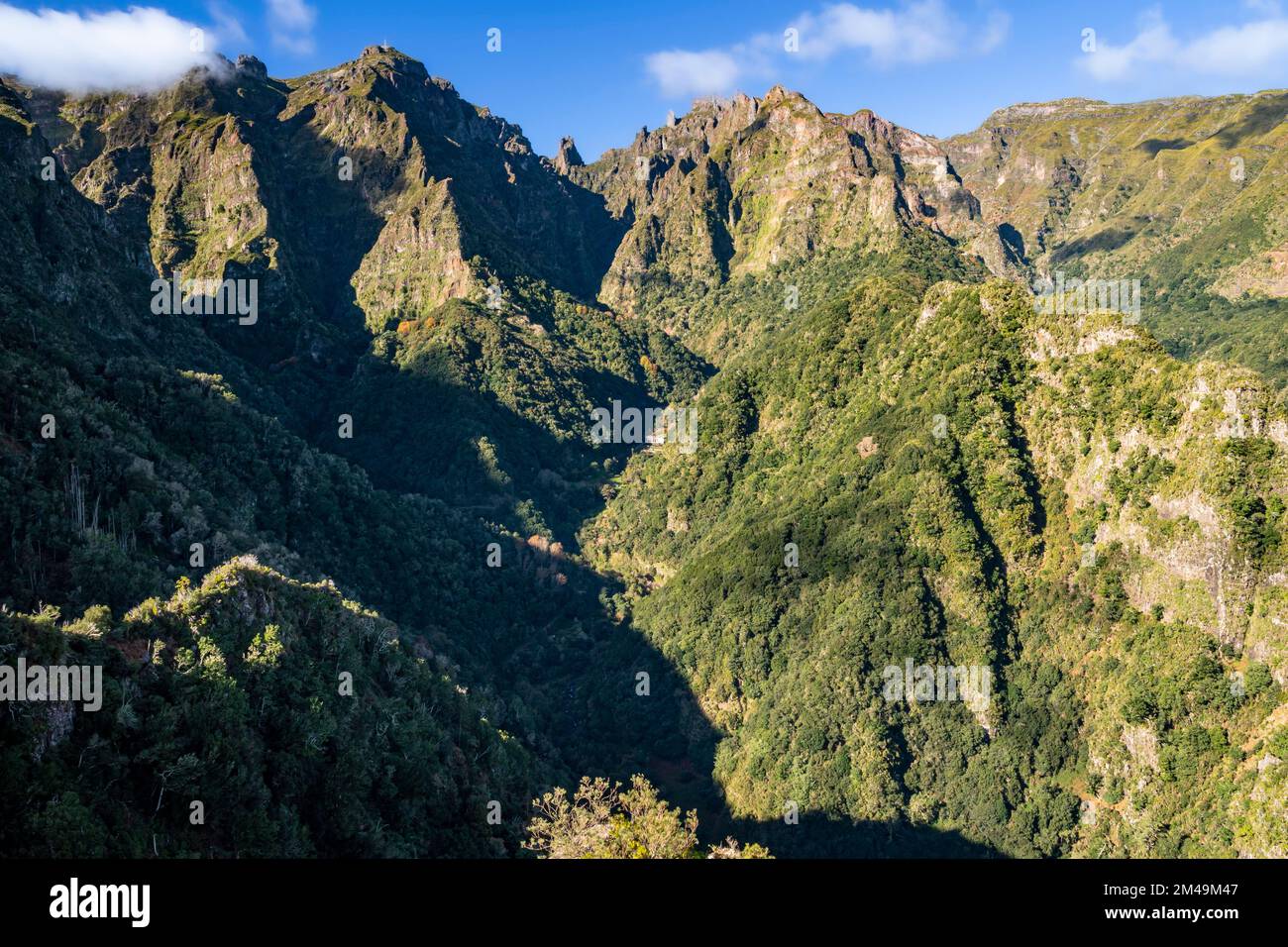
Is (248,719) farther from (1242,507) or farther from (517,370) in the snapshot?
(517,370)

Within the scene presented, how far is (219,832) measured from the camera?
118 ft

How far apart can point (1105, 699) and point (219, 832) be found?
74.8 meters

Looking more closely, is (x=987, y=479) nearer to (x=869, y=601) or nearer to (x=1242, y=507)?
(x=869, y=601)

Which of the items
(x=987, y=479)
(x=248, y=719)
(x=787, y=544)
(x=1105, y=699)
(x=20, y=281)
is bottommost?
(x=1105, y=699)

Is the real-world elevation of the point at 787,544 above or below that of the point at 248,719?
above

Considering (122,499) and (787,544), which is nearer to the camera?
(122,499)

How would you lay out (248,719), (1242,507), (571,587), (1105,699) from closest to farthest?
(248,719) < (1242,507) < (1105,699) < (571,587)

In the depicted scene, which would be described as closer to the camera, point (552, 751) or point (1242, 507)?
point (1242, 507)

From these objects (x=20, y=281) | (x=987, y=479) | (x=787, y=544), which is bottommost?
(x=787, y=544)
